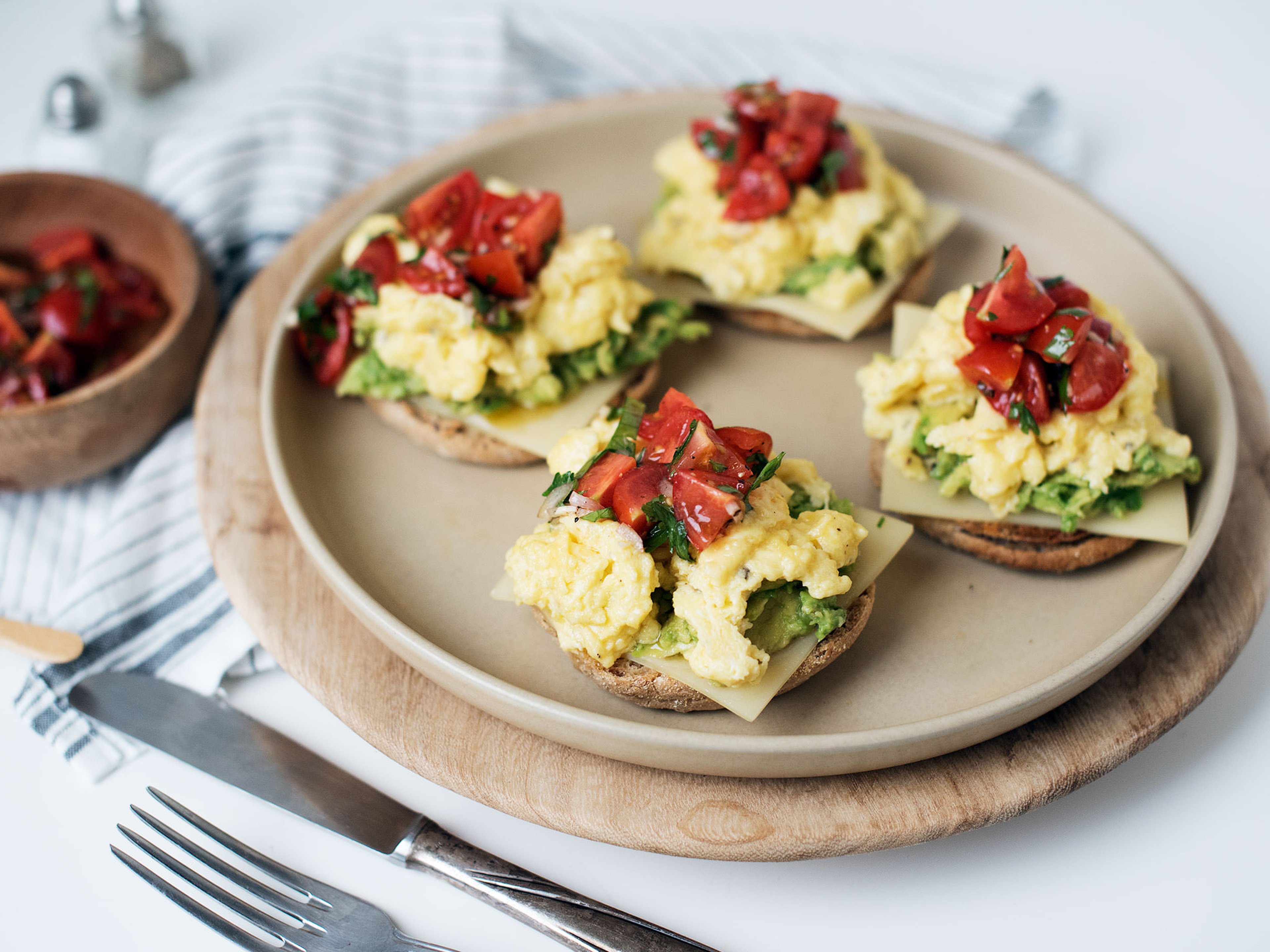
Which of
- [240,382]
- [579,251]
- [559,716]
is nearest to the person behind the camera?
[559,716]

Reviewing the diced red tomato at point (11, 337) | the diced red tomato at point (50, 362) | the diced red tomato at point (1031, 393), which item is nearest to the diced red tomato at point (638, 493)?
the diced red tomato at point (1031, 393)

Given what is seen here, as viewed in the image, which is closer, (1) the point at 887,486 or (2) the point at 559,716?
(2) the point at 559,716

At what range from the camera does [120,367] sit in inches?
176

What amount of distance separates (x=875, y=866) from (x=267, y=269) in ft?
11.8

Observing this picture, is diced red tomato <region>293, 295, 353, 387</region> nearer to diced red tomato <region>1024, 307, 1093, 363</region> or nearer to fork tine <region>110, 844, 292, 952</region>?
fork tine <region>110, 844, 292, 952</region>

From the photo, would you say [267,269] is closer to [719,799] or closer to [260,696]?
[260,696]

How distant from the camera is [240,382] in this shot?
4316mm

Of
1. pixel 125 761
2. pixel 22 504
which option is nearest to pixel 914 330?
pixel 125 761

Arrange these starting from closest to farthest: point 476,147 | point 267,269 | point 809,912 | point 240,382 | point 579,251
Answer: point 809,912
point 579,251
point 240,382
point 267,269
point 476,147

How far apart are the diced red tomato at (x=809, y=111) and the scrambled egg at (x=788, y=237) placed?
24 cm

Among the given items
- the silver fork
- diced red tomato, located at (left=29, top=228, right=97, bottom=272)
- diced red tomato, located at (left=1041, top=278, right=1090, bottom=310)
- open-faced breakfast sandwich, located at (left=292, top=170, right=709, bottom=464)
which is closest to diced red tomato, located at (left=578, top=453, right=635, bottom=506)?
open-faced breakfast sandwich, located at (left=292, top=170, right=709, bottom=464)

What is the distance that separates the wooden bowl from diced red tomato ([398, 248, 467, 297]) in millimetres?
1094

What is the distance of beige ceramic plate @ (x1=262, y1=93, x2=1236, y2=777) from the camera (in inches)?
122

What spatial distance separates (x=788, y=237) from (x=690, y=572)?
188 centimetres
